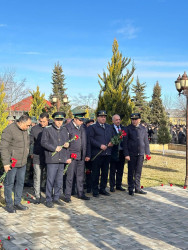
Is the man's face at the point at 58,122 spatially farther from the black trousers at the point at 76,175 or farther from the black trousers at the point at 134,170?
the black trousers at the point at 134,170

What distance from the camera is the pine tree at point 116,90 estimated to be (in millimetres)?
11273

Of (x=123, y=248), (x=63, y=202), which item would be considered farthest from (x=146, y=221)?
(x=63, y=202)

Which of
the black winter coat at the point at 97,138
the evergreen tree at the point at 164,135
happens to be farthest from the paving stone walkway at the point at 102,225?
the evergreen tree at the point at 164,135

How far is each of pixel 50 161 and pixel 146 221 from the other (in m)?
2.43

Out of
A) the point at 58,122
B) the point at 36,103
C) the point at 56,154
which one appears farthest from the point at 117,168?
the point at 36,103

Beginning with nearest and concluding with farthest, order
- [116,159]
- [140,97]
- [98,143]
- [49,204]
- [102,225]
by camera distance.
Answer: [102,225] → [49,204] → [98,143] → [116,159] → [140,97]

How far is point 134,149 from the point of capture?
25.5ft

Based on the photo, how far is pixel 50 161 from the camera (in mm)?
6535

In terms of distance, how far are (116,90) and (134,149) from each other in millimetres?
4297

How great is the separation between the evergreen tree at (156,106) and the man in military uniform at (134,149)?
4683 centimetres

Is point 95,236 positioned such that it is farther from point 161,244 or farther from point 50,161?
point 50,161

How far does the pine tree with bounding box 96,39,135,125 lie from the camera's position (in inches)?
444

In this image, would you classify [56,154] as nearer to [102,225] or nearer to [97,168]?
[97,168]

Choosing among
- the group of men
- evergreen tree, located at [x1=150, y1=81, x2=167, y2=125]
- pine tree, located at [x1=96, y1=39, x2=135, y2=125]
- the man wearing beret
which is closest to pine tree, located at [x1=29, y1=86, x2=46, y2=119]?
pine tree, located at [x1=96, y1=39, x2=135, y2=125]
